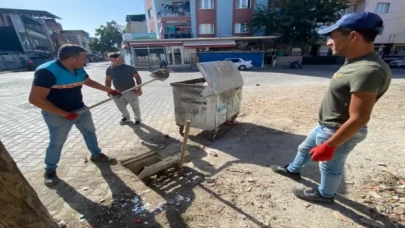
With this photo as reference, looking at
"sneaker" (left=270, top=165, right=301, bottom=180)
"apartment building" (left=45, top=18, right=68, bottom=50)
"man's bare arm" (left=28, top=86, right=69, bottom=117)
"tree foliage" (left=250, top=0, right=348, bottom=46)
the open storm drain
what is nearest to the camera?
"man's bare arm" (left=28, top=86, right=69, bottom=117)

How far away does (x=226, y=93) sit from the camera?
390cm

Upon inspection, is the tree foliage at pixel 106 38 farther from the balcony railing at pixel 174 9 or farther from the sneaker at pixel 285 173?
the sneaker at pixel 285 173

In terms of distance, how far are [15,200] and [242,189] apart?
87.8 inches

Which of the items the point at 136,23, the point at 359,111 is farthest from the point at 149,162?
the point at 136,23

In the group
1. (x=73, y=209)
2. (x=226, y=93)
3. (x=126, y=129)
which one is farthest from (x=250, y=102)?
(x=73, y=209)

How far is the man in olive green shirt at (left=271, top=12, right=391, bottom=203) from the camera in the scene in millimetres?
1430

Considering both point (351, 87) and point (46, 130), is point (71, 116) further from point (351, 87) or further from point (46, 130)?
point (351, 87)

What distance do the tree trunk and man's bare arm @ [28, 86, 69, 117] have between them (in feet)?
4.40

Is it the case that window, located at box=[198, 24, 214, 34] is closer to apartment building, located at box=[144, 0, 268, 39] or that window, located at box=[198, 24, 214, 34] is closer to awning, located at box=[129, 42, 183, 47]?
apartment building, located at box=[144, 0, 268, 39]

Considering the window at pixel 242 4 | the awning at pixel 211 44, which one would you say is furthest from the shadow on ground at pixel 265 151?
the window at pixel 242 4

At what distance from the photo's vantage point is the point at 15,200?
45.8 inches

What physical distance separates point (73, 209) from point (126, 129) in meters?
2.50

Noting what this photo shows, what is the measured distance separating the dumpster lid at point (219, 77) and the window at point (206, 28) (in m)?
22.4

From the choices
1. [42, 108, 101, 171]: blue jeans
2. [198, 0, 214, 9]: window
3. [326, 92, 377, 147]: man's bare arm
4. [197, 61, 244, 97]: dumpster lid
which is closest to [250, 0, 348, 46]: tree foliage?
[198, 0, 214, 9]: window
